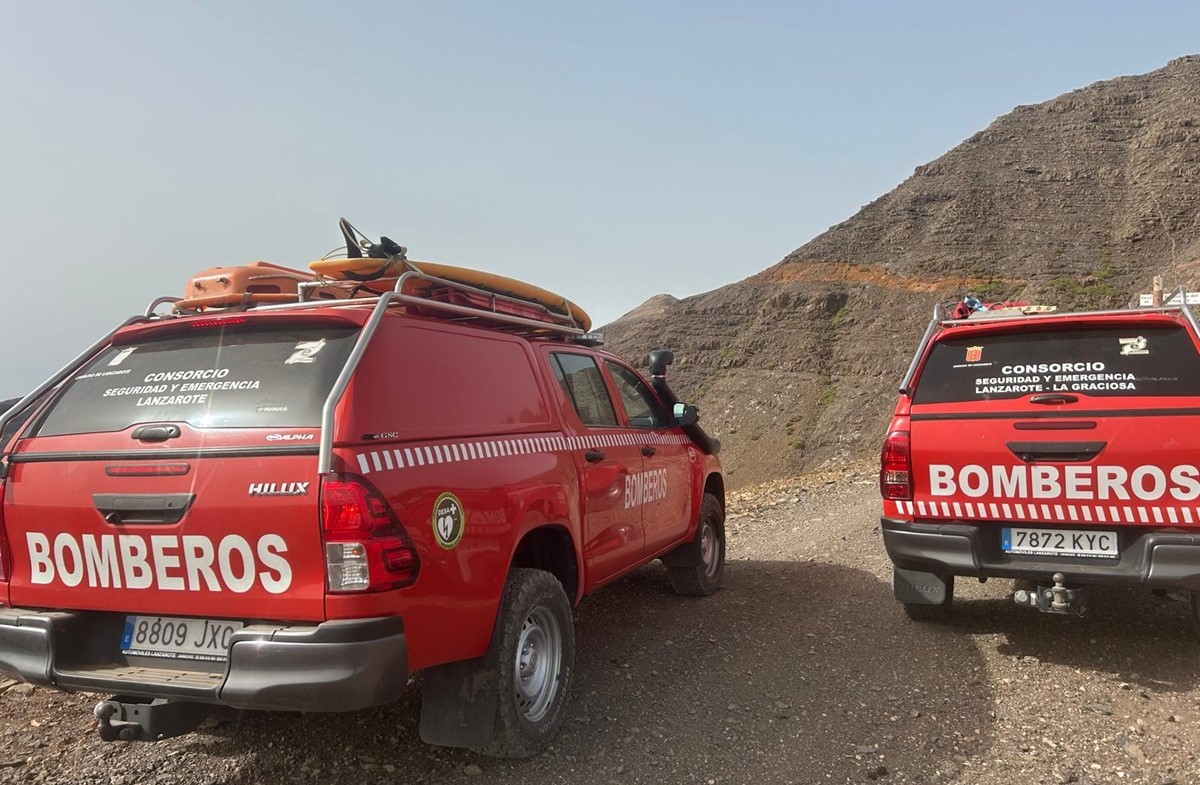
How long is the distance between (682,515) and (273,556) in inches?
139

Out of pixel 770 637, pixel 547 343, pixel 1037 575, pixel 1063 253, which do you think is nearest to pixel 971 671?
pixel 1037 575

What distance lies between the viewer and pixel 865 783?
3430 mm

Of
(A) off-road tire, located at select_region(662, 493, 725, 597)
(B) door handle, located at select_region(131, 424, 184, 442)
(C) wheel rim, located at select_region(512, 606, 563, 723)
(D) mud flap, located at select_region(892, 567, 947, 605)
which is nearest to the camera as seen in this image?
(B) door handle, located at select_region(131, 424, 184, 442)

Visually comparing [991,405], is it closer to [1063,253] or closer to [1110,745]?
[1110,745]

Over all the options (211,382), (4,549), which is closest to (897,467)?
(211,382)

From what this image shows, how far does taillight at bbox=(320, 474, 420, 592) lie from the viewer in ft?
8.95

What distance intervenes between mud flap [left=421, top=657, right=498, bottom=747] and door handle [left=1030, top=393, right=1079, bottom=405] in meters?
3.34

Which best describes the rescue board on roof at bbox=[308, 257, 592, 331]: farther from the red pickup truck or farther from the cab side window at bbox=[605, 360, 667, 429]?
the cab side window at bbox=[605, 360, 667, 429]

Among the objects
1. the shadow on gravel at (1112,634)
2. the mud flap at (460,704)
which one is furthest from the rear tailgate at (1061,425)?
the mud flap at (460,704)

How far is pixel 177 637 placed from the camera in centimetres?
293

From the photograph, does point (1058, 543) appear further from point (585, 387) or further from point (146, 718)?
point (146, 718)

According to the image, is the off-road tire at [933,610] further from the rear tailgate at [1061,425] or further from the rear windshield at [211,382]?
the rear windshield at [211,382]

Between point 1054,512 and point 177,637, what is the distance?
168 inches

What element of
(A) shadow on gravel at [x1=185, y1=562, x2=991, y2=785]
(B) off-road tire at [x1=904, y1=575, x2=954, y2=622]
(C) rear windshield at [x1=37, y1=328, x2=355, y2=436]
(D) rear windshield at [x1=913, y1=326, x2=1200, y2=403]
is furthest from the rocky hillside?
(C) rear windshield at [x1=37, y1=328, x2=355, y2=436]
